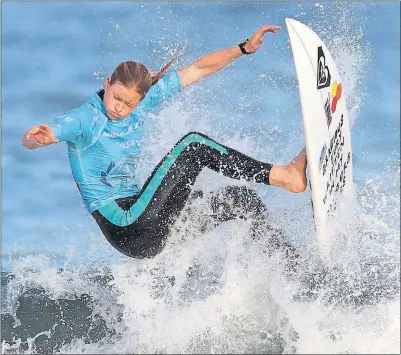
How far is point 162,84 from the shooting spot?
452 centimetres

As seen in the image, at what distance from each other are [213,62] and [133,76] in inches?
25.3

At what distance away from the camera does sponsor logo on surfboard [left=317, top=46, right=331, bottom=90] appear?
14.0 feet

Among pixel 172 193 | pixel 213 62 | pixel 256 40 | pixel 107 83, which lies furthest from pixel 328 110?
pixel 107 83

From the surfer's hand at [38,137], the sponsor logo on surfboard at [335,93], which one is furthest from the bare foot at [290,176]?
the surfer's hand at [38,137]

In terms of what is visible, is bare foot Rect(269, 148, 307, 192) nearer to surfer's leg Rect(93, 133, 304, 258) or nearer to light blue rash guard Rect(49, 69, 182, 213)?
surfer's leg Rect(93, 133, 304, 258)

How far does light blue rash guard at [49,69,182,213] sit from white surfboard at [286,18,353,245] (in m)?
0.91

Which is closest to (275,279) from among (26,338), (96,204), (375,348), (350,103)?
(375,348)

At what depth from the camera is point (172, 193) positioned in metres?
4.21

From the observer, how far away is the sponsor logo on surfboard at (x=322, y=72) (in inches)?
167

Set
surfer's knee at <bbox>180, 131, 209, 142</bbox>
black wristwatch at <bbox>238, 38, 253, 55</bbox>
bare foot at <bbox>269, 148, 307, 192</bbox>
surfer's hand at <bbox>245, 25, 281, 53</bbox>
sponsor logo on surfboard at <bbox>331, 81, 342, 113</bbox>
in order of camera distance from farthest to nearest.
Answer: sponsor logo on surfboard at <bbox>331, 81, 342, 113</bbox>, black wristwatch at <bbox>238, 38, 253, 55</bbox>, surfer's hand at <bbox>245, 25, 281, 53</bbox>, surfer's knee at <bbox>180, 131, 209, 142</bbox>, bare foot at <bbox>269, 148, 307, 192</bbox>

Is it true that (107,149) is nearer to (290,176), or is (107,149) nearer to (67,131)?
(67,131)

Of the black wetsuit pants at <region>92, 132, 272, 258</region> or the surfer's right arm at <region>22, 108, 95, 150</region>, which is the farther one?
the black wetsuit pants at <region>92, 132, 272, 258</region>

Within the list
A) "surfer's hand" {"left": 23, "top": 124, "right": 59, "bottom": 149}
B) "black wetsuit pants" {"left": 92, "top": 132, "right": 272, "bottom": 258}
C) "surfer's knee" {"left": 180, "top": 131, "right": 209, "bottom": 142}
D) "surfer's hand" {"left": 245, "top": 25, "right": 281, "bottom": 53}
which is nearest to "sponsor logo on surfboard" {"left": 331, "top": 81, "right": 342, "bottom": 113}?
"surfer's hand" {"left": 245, "top": 25, "right": 281, "bottom": 53}

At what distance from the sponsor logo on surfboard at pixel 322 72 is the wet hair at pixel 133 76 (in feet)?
3.44
